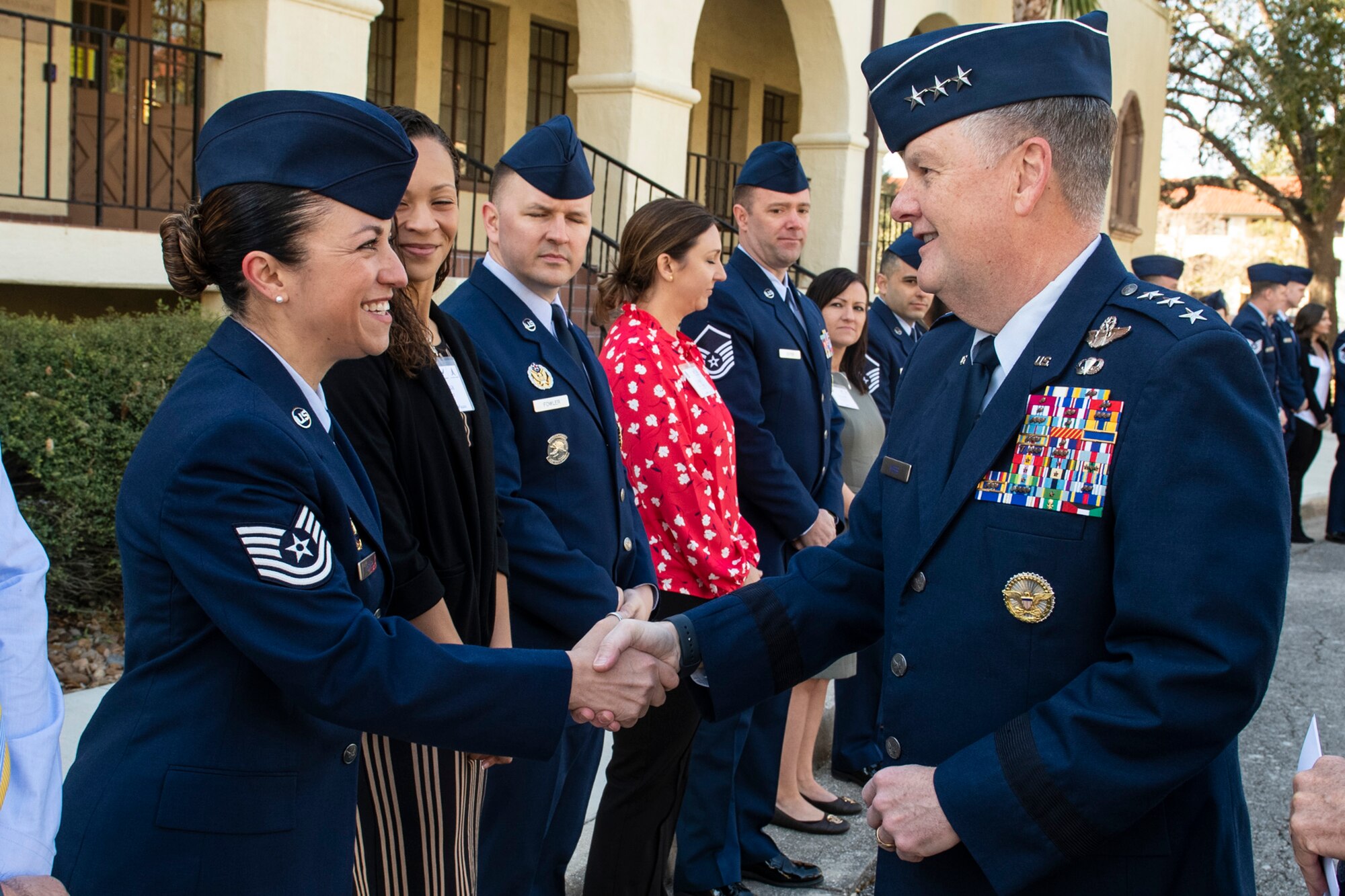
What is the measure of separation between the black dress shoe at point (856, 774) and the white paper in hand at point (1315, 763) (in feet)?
10.0

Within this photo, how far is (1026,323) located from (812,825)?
9.00ft

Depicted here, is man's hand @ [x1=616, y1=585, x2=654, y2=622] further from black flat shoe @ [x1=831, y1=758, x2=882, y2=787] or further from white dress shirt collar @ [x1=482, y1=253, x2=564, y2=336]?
black flat shoe @ [x1=831, y1=758, x2=882, y2=787]

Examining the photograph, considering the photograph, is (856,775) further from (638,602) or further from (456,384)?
(456,384)

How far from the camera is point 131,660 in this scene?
1.93m

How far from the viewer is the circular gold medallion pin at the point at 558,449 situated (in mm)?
A: 3057

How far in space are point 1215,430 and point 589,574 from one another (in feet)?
5.45

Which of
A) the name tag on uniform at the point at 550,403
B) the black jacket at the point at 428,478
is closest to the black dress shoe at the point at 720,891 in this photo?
the black jacket at the point at 428,478

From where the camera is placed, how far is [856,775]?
15.8 feet

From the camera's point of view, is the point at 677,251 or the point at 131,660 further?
the point at 677,251

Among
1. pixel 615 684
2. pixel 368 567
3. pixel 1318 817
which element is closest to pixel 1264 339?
pixel 615 684

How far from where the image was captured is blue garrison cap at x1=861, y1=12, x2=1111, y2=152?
189 cm

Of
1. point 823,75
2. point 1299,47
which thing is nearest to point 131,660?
point 823,75

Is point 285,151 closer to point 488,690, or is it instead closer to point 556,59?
point 488,690

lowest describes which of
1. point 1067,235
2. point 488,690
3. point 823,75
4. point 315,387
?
point 488,690
